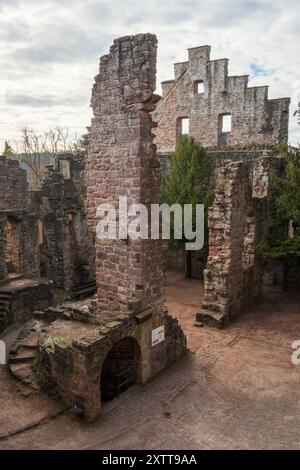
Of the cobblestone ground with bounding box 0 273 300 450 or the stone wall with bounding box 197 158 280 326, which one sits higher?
the stone wall with bounding box 197 158 280 326

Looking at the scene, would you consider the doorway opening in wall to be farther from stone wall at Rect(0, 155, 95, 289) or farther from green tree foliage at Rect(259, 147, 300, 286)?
green tree foliage at Rect(259, 147, 300, 286)

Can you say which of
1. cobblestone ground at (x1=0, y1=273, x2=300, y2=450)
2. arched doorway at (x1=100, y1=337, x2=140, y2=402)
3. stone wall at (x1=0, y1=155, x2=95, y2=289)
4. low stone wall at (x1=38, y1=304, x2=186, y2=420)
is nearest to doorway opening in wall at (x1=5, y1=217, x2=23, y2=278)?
stone wall at (x1=0, y1=155, x2=95, y2=289)

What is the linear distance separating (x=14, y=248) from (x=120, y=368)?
29.8 ft

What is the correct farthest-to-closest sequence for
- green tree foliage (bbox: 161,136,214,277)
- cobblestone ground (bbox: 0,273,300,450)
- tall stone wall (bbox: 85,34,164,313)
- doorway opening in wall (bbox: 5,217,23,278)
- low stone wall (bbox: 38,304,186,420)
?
1. green tree foliage (bbox: 161,136,214,277)
2. doorway opening in wall (bbox: 5,217,23,278)
3. tall stone wall (bbox: 85,34,164,313)
4. low stone wall (bbox: 38,304,186,420)
5. cobblestone ground (bbox: 0,273,300,450)

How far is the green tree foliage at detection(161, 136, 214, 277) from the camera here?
17.3 m

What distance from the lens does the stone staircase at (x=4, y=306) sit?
13.7 metres

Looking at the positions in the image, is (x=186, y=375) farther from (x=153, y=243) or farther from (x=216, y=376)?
(x=153, y=243)

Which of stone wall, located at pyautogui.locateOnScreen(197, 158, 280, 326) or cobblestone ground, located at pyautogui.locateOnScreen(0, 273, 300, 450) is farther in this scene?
stone wall, located at pyautogui.locateOnScreen(197, 158, 280, 326)

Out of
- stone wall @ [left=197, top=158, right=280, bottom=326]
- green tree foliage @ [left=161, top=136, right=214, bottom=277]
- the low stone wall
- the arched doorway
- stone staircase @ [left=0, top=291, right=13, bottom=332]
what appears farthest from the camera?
green tree foliage @ [left=161, top=136, right=214, bottom=277]

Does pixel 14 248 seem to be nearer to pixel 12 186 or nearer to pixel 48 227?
pixel 48 227

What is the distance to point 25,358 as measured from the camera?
1020cm

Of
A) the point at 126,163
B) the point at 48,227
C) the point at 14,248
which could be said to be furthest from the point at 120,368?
the point at 48,227

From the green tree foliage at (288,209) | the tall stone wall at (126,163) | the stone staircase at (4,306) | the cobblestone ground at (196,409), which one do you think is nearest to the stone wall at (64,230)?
the stone staircase at (4,306)
